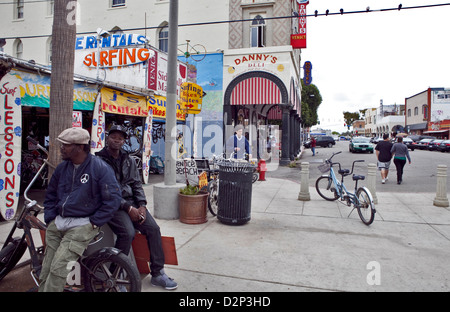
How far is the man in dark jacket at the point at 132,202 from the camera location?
133 inches

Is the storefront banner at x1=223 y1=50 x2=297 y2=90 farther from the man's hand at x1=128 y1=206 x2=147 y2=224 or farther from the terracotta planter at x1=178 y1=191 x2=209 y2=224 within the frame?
the man's hand at x1=128 y1=206 x2=147 y2=224

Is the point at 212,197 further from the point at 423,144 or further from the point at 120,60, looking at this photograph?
the point at 423,144

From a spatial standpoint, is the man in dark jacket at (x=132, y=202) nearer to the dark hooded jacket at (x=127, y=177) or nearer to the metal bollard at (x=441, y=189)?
the dark hooded jacket at (x=127, y=177)

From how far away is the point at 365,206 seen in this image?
634 cm

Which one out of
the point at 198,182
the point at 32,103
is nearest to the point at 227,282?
the point at 198,182

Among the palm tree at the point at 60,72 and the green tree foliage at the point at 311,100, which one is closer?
the palm tree at the point at 60,72

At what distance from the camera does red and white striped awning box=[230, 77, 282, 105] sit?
17500mm

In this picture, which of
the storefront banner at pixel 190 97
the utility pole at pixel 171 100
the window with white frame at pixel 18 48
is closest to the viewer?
the utility pole at pixel 171 100

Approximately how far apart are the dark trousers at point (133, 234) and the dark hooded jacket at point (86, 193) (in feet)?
1.03

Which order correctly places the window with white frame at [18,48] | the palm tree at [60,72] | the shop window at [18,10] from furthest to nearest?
the window with white frame at [18,48], the shop window at [18,10], the palm tree at [60,72]

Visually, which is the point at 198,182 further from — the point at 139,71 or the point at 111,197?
the point at 139,71

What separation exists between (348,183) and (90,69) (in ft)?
35.0

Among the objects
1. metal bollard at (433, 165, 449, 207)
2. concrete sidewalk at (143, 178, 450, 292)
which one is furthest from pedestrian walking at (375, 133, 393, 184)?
concrete sidewalk at (143, 178, 450, 292)

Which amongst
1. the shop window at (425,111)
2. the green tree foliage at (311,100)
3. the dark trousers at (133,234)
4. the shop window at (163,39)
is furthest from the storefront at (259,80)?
the shop window at (425,111)
